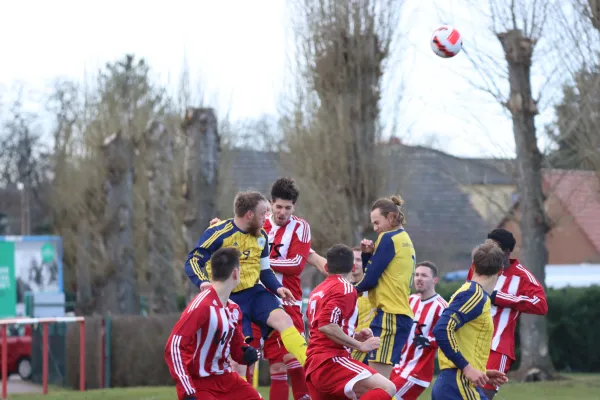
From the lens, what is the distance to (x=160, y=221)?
3100 cm

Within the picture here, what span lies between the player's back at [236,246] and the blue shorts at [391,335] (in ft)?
4.16

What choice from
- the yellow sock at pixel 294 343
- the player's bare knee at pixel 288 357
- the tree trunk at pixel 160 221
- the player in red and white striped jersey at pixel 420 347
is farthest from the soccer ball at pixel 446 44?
the tree trunk at pixel 160 221

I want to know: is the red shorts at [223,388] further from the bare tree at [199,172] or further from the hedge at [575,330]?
the hedge at [575,330]

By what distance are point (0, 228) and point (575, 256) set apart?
32381 millimetres

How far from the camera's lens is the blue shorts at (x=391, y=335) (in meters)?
8.52

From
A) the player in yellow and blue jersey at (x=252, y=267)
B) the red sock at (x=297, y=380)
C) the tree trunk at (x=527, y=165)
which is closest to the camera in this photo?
the player in yellow and blue jersey at (x=252, y=267)

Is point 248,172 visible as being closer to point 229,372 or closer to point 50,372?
point 50,372

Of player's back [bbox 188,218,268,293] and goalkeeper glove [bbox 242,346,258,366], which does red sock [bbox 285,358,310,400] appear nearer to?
player's back [bbox 188,218,268,293]

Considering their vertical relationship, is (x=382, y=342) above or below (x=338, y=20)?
below

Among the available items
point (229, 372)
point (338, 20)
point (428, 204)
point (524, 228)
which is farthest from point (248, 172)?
point (229, 372)

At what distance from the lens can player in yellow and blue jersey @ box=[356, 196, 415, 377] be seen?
845 centimetres

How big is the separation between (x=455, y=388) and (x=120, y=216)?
23207 mm

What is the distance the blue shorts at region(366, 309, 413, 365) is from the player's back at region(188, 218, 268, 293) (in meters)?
1.27

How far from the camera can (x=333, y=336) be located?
24.3 feet
